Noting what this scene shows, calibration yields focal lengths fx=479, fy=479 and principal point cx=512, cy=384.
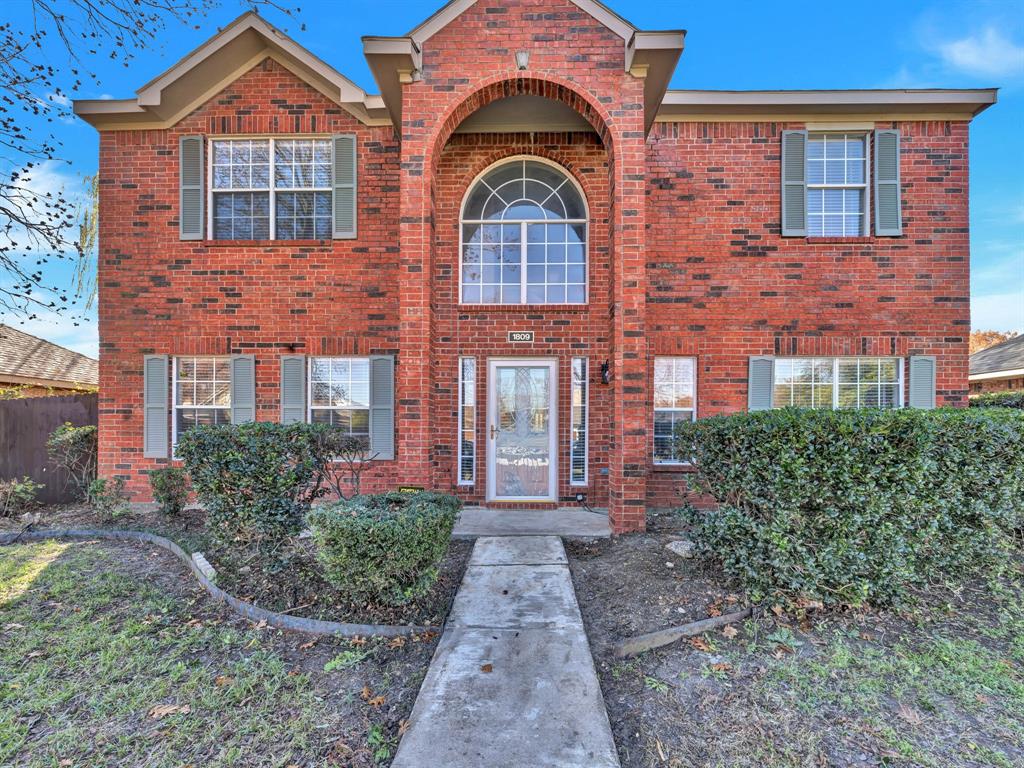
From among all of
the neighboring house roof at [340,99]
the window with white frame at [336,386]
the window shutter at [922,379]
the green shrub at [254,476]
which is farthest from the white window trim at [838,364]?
the green shrub at [254,476]

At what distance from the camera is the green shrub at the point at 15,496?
709 cm

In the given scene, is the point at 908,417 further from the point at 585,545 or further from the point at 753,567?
the point at 585,545

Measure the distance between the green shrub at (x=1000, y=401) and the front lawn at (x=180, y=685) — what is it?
9.64 meters

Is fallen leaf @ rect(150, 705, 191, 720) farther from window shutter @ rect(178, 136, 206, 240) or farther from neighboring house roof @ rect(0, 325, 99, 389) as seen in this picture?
neighboring house roof @ rect(0, 325, 99, 389)

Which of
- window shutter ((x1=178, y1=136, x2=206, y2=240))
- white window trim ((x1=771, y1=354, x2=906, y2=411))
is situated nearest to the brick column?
white window trim ((x1=771, y1=354, x2=906, y2=411))

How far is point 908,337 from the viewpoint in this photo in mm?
7207

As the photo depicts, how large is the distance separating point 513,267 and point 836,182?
202 inches

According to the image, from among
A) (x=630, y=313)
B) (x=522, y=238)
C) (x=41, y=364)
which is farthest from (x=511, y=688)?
(x=41, y=364)

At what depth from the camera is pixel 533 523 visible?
6355 mm

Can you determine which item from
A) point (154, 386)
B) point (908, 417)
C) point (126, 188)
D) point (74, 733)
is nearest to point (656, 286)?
point (908, 417)

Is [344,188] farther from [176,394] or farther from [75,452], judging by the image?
[75,452]

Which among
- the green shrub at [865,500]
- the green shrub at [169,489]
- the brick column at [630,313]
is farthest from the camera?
the green shrub at [169,489]

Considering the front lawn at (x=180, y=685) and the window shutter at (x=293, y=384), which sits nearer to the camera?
the front lawn at (x=180, y=685)

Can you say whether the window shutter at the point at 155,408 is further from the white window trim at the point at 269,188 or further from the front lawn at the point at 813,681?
the front lawn at the point at 813,681
